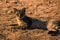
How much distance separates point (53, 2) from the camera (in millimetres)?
9266

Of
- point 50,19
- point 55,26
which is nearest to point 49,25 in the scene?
point 55,26

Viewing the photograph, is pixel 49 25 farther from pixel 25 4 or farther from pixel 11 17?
pixel 25 4

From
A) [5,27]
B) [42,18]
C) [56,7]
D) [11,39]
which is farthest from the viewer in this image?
[56,7]

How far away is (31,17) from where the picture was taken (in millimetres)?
8102

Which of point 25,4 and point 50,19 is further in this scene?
point 25,4

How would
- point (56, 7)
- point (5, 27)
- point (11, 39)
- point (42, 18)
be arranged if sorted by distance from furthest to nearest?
point (56, 7)
point (42, 18)
point (5, 27)
point (11, 39)

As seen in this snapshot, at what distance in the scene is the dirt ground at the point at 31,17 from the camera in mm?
7020

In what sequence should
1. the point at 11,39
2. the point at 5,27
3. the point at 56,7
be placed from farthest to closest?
the point at 56,7, the point at 5,27, the point at 11,39

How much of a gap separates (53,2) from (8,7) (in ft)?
5.00

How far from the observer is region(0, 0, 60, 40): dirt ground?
23.0ft

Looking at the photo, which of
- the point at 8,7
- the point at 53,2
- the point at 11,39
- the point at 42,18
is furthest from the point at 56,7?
the point at 11,39

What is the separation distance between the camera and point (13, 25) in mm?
7680

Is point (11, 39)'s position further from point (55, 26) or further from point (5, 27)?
point (55, 26)

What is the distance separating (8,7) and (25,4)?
588mm
